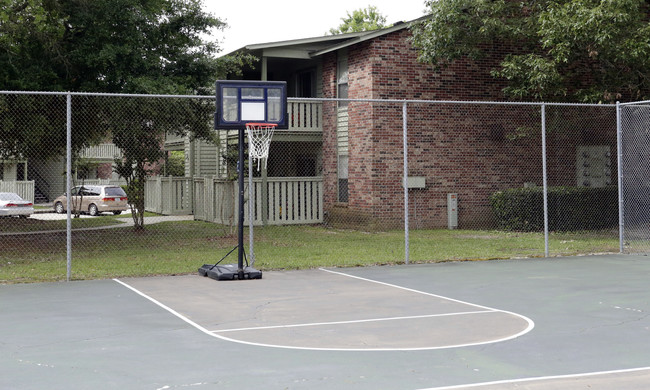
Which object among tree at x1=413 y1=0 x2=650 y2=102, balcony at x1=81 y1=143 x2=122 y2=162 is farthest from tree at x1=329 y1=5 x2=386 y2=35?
tree at x1=413 y1=0 x2=650 y2=102

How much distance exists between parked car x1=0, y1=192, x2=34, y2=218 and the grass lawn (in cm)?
523

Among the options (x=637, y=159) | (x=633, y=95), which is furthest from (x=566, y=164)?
(x=637, y=159)

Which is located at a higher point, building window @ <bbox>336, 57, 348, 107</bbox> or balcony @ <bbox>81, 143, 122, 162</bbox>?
building window @ <bbox>336, 57, 348, 107</bbox>

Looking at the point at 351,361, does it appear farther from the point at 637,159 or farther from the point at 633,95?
the point at 633,95

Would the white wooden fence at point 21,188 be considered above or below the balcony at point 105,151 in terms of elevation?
below

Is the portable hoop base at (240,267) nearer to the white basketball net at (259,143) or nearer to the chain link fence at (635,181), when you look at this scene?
the white basketball net at (259,143)

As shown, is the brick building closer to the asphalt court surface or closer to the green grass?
the green grass

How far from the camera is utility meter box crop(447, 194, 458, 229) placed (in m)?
21.6

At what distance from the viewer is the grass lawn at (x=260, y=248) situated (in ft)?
45.3

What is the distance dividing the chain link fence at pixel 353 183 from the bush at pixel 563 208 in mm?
32

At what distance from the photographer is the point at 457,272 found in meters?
12.9

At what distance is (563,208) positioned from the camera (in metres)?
20.4

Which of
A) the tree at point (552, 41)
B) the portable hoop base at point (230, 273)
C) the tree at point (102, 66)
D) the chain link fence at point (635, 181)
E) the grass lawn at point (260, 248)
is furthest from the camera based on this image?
the tree at point (552, 41)

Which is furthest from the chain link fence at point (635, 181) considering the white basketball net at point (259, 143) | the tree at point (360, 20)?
the tree at point (360, 20)
